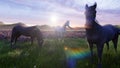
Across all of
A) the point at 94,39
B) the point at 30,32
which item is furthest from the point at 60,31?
the point at 94,39

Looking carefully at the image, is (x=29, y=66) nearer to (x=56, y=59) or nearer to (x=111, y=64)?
(x=56, y=59)

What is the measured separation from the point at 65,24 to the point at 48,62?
57.1ft

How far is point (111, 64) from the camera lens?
11.6 meters

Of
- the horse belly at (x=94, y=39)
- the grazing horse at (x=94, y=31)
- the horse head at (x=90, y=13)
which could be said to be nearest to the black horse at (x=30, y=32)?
the horse belly at (x=94, y=39)

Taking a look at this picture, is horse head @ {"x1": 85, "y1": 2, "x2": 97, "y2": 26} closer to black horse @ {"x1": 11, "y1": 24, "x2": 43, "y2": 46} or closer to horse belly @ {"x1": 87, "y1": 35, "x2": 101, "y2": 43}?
horse belly @ {"x1": 87, "y1": 35, "x2": 101, "y2": 43}

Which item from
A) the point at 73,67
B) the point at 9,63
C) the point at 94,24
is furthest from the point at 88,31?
the point at 9,63

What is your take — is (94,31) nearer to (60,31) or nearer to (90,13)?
(90,13)

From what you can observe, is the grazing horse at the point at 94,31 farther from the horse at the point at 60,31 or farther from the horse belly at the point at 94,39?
the horse at the point at 60,31

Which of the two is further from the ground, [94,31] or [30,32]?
[94,31]

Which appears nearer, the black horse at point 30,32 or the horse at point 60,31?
the black horse at point 30,32

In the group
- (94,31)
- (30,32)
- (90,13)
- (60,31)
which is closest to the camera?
(90,13)

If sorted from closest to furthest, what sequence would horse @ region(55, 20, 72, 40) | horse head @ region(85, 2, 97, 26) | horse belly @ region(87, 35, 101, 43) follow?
1. horse head @ region(85, 2, 97, 26)
2. horse belly @ region(87, 35, 101, 43)
3. horse @ region(55, 20, 72, 40)

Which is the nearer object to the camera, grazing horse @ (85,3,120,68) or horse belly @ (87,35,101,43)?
grazing horse @ (85,3,120,68)

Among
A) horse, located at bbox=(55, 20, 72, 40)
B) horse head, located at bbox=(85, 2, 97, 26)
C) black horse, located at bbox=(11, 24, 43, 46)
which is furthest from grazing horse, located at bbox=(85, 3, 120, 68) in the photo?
horse, located at bbox=(55, 20, 72, 40)
